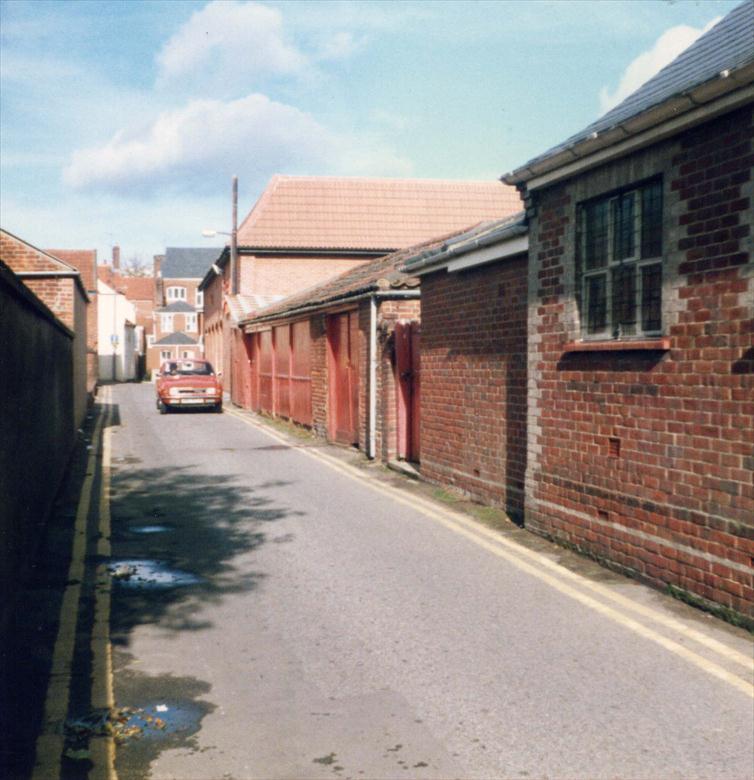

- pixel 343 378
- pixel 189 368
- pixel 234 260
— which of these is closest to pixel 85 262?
pixel 234 260

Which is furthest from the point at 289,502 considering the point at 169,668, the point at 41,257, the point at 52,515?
the point at 41,257

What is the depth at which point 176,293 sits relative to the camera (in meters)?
93.8

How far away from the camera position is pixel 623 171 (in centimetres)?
798

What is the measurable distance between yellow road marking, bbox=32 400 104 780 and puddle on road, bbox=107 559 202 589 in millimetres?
332

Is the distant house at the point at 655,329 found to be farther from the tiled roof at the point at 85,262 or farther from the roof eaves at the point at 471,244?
the tiled roof at the point at 85,262

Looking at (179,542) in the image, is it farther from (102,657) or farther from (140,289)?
(140,289)

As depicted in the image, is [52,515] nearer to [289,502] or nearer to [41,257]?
[289,502]

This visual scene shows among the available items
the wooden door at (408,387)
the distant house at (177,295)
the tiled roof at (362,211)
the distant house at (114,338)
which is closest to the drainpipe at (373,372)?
the wooden door at (408,387)

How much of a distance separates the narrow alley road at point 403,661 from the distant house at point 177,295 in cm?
7250

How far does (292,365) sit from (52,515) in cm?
1395

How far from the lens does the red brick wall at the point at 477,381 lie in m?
10.6

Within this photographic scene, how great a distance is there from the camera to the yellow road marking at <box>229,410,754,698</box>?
18.8ft

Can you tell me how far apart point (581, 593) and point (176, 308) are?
3334 inches

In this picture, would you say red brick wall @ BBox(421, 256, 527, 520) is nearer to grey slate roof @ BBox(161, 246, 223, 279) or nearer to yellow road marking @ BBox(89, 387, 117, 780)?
yellow road marking @ BBox(89, 387, 117, 780)
